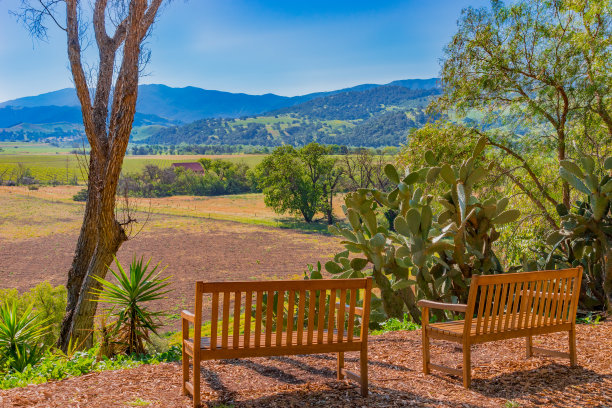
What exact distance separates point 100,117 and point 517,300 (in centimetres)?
651

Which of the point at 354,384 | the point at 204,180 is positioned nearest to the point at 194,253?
the point at 204,180

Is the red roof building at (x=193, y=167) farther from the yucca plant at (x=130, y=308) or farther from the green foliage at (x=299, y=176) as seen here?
the yucca plant at (x=130, y=308)

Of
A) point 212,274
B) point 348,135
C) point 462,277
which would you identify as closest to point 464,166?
point 462,277

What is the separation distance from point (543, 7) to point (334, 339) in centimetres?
797

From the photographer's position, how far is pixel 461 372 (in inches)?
128

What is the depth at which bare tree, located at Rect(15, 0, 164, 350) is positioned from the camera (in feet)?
23.6

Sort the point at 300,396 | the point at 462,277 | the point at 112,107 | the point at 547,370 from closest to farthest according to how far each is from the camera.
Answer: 1. the point at 300,396
2. the point at 547,370
3. the point at 462,277
4. the point at 112,107

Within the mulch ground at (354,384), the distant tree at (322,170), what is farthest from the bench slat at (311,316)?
the distant tree at (322,170)

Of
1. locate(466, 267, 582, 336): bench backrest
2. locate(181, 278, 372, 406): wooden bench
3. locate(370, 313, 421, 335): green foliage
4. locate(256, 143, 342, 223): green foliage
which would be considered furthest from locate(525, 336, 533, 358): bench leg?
locate(256, 143, 342, 223): green foliage

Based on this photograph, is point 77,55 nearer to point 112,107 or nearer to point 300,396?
point 112,107

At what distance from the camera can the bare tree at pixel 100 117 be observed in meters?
7.21

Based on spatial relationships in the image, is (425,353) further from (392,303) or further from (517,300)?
(392,303)

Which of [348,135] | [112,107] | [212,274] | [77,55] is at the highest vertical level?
[348,135]

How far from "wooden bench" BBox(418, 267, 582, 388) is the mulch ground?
7.8 inches
